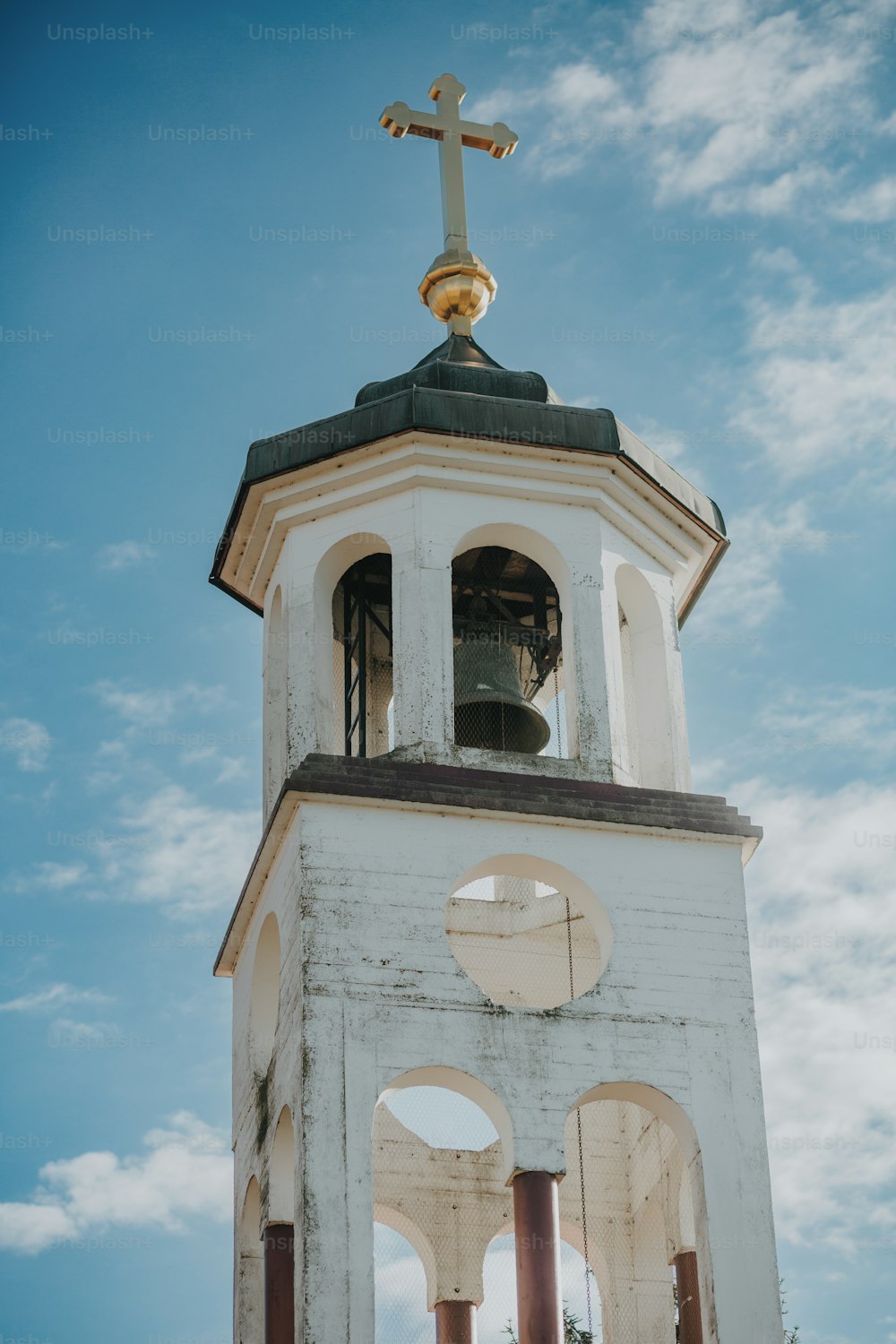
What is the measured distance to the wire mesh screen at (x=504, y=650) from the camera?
25.8 m

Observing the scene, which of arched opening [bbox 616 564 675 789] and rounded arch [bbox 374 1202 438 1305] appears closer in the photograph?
rounded arch [bbox 374 1202 438 1305]

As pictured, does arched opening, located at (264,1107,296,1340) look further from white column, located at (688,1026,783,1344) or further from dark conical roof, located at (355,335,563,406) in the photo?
dark conical roof, located at (355,335,563,406)

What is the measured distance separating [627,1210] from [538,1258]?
4.15 metres

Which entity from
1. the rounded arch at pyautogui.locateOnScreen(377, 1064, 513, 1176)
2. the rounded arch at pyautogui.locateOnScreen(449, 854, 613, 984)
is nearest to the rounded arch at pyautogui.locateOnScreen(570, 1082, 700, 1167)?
the rounded arch at pyautogui.locateOnScreen(377, 1064, 513, 1176)

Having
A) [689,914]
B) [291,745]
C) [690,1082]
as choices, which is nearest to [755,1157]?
[690,1082]

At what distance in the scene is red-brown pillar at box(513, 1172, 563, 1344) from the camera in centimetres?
2127

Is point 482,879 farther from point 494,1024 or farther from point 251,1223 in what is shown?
point 251,1223

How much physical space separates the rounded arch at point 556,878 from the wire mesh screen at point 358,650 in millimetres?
3158

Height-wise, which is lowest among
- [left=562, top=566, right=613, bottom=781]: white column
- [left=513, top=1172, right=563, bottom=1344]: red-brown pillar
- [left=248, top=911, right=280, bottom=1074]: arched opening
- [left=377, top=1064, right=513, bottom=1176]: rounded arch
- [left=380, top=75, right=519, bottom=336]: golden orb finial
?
[left=513, top=1172, right=563, bottom=1344]: red-brown pillar

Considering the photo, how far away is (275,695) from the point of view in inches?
A: 1029

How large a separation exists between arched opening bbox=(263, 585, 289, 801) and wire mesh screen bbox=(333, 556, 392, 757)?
58cm

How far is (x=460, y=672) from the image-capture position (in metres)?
25.9

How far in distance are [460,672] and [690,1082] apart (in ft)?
16.6

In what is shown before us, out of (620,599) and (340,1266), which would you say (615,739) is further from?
(340,1266)
